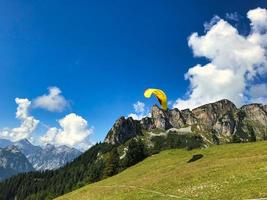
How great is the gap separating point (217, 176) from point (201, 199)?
38.5 ft

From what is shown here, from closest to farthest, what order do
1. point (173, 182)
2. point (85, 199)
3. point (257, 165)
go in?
point (257, 165) < point (173, 182) < point (85, 199)

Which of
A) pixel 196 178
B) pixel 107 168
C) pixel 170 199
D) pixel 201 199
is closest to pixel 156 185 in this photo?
pixel 196 178

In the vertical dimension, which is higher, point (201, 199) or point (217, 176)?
point (217, 176)

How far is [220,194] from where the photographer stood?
31500mm

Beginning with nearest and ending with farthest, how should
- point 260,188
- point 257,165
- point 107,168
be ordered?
point 260,188 < point 257,165 < point 107,168

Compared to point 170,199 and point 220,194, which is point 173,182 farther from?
point 220,194

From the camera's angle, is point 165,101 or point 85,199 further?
point 85,199

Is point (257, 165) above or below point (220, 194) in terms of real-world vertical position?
above

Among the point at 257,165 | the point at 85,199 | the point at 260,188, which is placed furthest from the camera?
the point at 85,199

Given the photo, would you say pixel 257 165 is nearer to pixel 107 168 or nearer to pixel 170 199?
pixel 170 199

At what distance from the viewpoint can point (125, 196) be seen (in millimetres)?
44125

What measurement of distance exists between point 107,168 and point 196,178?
235 feet

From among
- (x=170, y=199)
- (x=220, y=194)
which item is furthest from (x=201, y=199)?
(x=170, y=199)

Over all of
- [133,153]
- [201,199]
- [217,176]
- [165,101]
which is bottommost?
[201,199]
